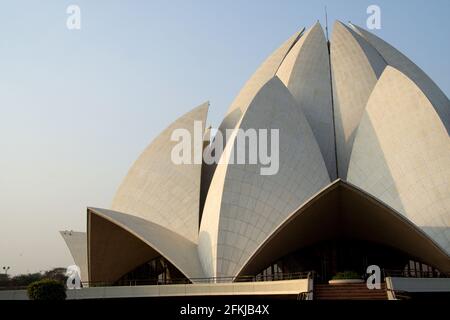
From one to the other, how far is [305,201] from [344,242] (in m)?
4.05

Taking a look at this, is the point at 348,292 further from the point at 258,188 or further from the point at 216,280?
the point at 258,188

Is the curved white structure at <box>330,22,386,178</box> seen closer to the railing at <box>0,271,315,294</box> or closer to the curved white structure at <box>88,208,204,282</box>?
the railing at <box>0,271,315,294</box>

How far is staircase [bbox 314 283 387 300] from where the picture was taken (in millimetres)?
18625

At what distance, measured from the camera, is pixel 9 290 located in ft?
77.2

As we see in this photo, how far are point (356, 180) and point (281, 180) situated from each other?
3.35 metres

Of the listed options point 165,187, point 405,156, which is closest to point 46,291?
point 165,187

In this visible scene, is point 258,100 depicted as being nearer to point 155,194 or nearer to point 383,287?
point 155,194

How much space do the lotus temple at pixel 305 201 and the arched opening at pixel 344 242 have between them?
0.06 metres

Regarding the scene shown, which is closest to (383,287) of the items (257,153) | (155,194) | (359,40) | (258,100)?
(257,153)

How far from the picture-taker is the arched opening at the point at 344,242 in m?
22.1

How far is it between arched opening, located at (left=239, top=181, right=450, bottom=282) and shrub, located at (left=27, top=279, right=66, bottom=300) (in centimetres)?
639

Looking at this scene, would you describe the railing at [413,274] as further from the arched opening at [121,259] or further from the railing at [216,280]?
the arched opening at [121,259]

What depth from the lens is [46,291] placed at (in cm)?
2050

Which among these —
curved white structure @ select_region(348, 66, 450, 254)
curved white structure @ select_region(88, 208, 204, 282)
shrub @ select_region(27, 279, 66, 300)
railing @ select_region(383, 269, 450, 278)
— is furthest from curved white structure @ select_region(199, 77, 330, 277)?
shrub @ select_region(27, 279, 66, 300)
